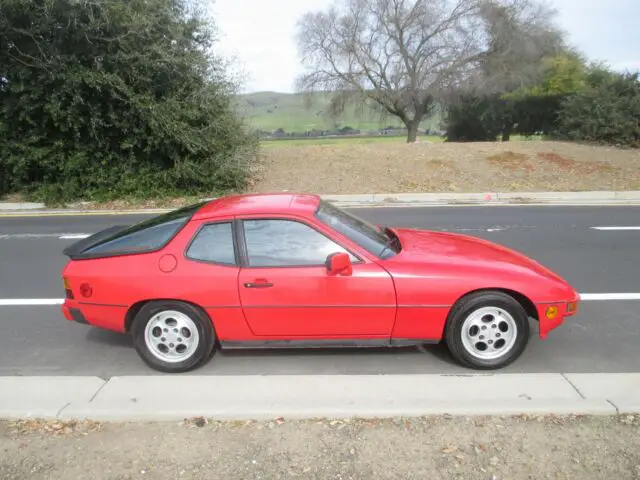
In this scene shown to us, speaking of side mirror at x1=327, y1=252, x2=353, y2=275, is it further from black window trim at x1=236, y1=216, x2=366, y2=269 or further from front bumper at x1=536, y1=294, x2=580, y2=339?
front bumper at x1=536, y1=294, x2=580, y2=339

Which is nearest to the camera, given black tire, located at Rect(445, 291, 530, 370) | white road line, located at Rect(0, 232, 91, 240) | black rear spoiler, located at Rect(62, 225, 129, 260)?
black tire, located at Rect(445, 291, 530, 370)

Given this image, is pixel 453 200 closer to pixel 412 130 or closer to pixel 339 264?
pixel 339 264

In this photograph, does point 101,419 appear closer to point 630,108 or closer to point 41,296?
point 41,296

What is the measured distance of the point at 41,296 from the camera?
593cm

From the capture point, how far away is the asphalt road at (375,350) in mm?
4031

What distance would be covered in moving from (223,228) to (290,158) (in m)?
14.5

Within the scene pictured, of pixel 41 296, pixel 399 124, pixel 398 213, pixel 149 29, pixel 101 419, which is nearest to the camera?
pixel 101 419

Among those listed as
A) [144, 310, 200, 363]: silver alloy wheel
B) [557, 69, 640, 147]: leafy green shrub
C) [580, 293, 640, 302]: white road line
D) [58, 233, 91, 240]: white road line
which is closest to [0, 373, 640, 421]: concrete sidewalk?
[144, 310, 200, 363]: silver alloy wheel

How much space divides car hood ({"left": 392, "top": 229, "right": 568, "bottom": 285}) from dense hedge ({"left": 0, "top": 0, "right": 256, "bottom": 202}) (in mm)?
11315

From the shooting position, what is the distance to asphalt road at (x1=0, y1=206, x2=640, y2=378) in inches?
159

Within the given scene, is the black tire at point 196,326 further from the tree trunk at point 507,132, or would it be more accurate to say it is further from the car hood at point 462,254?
the tree trunk at point 507,132

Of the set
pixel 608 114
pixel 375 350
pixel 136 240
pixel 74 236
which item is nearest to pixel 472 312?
pixel 375 350

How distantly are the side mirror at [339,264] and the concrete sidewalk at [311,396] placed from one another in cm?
75

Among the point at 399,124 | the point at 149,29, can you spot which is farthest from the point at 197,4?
the point at 399,124
